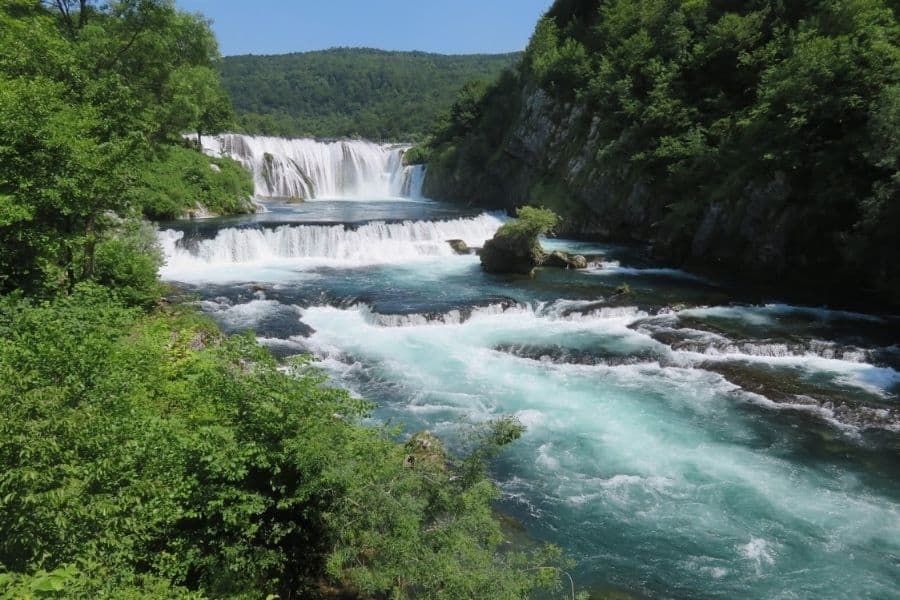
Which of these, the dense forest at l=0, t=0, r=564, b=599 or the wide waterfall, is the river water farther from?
the wide waterfall

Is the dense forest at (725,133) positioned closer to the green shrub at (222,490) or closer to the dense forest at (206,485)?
the dense forest at (206,485)

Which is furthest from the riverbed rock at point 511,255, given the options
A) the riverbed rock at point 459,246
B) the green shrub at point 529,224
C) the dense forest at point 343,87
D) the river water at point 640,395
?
the dense forest at point 343,87

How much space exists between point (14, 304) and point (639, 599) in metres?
9.41

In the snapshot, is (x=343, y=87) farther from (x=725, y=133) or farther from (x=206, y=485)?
(x=206, y=485)

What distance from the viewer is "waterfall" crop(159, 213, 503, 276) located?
24234 millimetres

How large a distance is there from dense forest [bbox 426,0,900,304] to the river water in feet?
9.53

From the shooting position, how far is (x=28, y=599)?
2.76 m

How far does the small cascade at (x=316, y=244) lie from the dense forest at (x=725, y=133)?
10296 millimetres

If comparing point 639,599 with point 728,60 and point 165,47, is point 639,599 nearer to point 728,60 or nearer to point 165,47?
point 165,47

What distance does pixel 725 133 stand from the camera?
81.8 ft

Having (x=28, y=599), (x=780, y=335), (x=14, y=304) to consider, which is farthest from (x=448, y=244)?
(x=28, y=599)

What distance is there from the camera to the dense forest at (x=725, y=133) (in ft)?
60.3

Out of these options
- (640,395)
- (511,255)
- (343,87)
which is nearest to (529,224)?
(511,255)

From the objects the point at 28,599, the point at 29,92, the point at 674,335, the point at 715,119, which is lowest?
the point at 674,335
